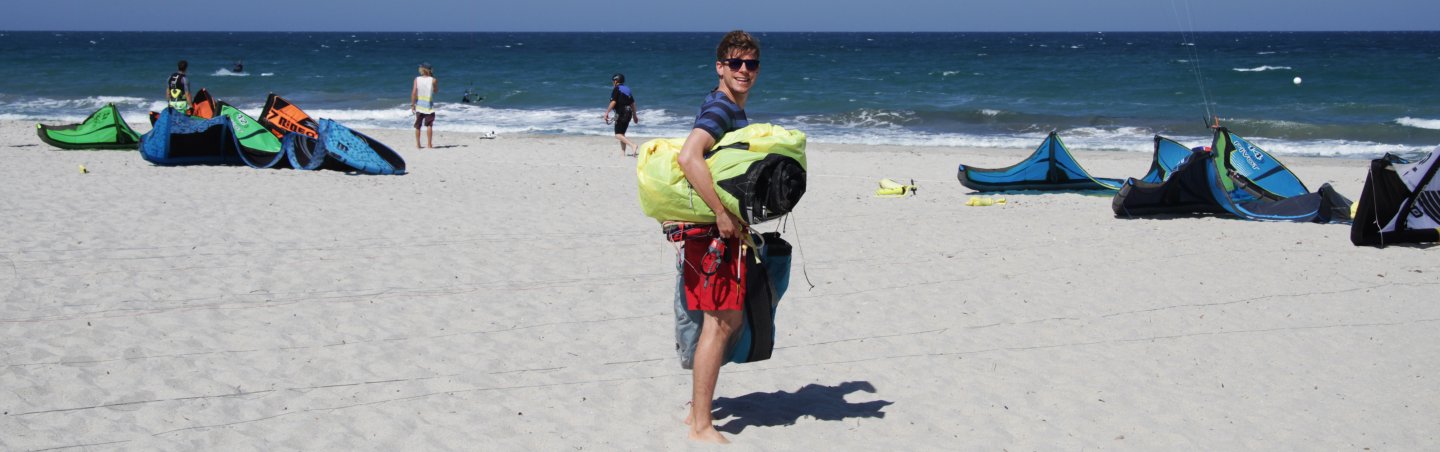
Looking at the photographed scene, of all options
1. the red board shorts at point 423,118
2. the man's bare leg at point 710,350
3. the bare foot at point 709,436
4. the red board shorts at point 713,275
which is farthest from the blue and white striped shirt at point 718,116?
the red board shorts at point 423,118

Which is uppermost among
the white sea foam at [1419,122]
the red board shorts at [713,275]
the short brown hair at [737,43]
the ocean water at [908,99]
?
the short brown hair at [737,43]

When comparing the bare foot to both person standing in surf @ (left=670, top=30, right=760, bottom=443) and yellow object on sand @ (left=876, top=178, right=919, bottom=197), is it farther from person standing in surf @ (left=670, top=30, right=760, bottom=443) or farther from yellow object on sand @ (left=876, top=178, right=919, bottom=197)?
yellow object on sand @ (left=876, top=178, right=919, bottom=197)

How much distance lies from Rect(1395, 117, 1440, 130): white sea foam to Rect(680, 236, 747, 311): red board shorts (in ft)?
75.4

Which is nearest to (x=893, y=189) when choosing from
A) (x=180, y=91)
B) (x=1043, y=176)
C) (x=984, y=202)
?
(x=984, y=202)

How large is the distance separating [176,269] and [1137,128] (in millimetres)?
19682

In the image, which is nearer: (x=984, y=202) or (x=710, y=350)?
(x=710, y=350)

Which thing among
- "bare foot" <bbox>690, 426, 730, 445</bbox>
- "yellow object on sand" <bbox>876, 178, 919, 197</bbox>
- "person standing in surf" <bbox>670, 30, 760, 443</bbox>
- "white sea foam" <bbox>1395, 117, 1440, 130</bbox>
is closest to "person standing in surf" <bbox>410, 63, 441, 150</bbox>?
"yellow object on sand" <bbox>876, 178, 919, 197</bbox>

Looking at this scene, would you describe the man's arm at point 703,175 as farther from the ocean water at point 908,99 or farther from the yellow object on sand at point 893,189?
the ocean water at point 908,99

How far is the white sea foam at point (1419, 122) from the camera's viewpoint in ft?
74.4

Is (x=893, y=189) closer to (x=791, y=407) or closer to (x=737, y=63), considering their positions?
(x=791, y=407)

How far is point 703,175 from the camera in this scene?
3652 mm

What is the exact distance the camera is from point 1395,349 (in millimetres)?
5625

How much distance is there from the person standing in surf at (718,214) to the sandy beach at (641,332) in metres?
0.48

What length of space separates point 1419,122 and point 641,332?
74.2ft
